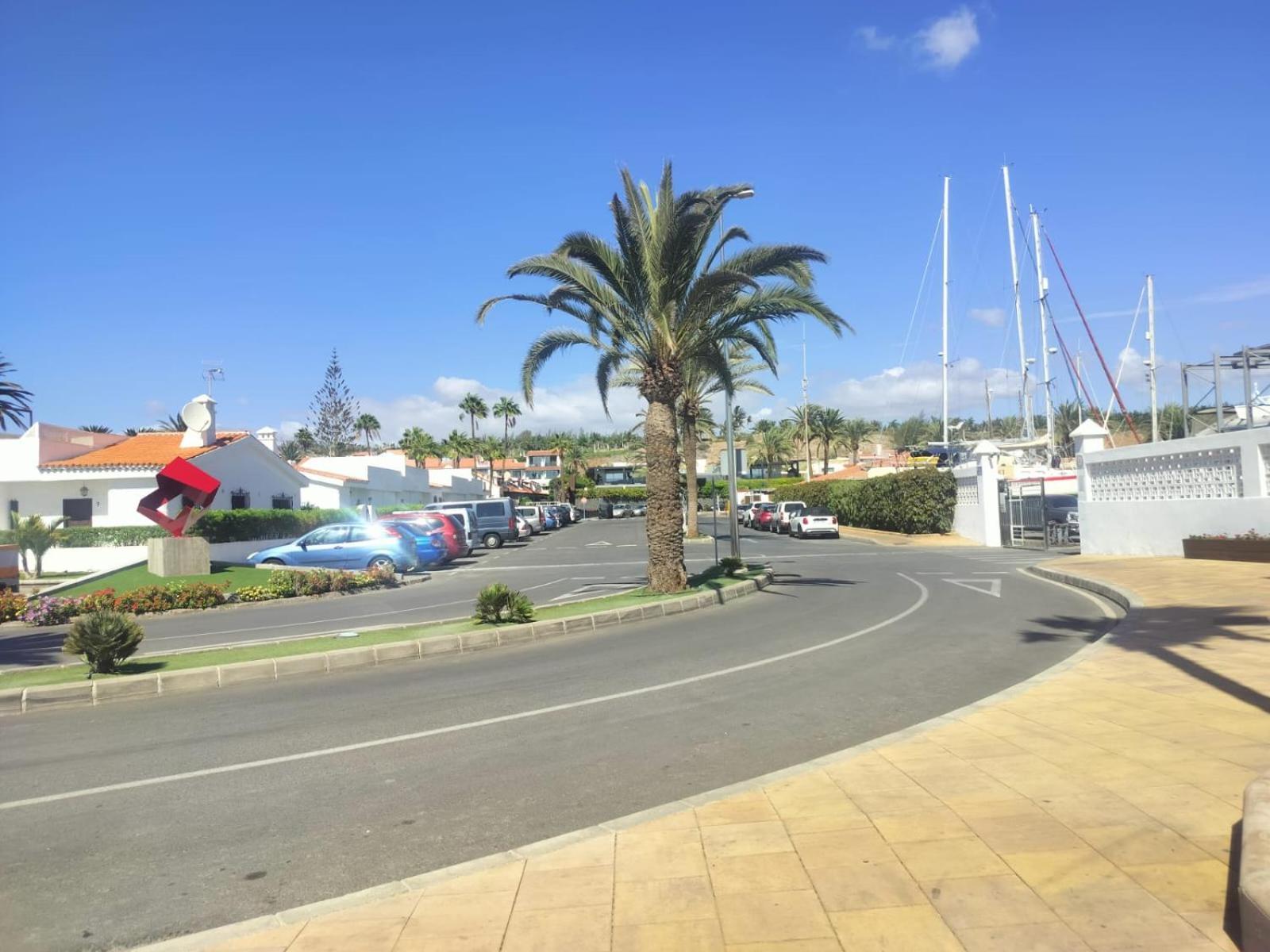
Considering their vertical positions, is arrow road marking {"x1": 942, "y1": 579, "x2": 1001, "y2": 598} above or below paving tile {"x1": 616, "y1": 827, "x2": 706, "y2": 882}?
below

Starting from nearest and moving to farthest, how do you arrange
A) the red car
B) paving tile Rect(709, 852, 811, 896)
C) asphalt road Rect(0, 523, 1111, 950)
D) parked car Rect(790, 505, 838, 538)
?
paving tile Rect(709, 852, 811, 896) < asphalt road Rect(0, 523, 1111, 950) < the red car < parked car Rect(790, 505, 838, 538)

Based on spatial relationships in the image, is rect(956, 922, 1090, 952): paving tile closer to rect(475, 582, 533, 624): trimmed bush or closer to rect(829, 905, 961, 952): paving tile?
rect(829, 905, 961, 952): paving tile

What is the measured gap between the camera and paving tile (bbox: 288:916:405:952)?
153 inches

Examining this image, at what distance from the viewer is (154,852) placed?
5340 mm

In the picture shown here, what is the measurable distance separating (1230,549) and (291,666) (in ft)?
58.7

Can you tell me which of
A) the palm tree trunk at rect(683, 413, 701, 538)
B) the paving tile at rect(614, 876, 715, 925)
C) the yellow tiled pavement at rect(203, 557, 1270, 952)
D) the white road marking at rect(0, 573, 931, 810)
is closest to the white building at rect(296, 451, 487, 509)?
the palm tree trunk at rect(683, 413, 701, 538)

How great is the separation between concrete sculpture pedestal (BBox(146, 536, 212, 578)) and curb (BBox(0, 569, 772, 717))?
52.8ft

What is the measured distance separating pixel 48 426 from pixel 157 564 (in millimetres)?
11354

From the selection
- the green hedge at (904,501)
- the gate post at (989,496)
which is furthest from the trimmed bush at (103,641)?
the green hedge at (904,501)

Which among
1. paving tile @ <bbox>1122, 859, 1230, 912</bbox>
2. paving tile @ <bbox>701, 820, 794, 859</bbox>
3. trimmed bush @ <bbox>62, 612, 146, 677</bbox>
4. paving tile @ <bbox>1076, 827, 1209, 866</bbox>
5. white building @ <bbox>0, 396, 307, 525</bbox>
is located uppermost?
white building @ <bbox>0, 396, 307, 525</bbox>

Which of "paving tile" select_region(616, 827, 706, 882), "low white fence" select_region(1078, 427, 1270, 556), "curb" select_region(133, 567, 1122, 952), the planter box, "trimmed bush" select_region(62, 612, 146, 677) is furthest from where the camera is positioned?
"low white fence" select_region(1078, 427, 1270, 556)

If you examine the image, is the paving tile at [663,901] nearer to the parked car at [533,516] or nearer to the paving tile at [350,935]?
the paving tile at [350,935]

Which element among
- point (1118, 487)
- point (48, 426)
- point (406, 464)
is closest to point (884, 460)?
point (406, 464)

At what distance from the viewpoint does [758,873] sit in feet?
14.5
